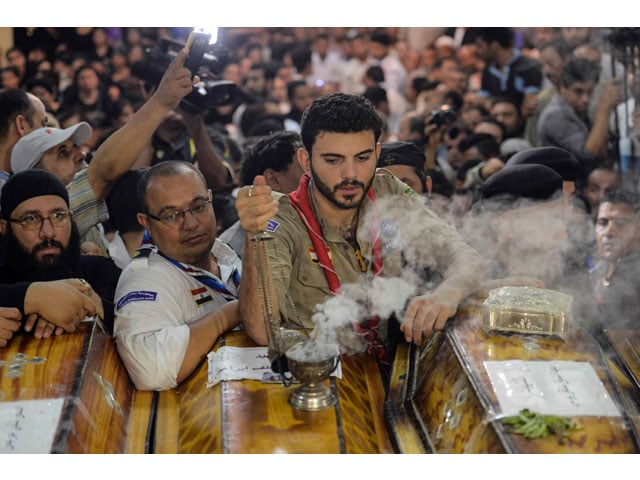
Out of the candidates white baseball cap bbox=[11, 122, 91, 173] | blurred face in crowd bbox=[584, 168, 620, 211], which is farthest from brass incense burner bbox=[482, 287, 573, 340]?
blurred face in crowd bbox=[584, 168, 620, 211]

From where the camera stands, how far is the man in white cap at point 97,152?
427cm

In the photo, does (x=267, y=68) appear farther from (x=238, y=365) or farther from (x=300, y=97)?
(x=238, y=365)

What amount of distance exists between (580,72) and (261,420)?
5.54 meters

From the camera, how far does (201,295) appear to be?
361cm

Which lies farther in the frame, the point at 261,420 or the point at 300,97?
the point at 300,97

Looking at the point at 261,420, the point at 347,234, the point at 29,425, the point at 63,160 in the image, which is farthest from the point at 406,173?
the point at 29,425

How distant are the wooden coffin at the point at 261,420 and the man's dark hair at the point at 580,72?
4.88m

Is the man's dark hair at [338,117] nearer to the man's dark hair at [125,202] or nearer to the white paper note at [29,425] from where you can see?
the man's dark hair at [125,202]

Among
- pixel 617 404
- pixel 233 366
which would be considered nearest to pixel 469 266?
pixel 617 404

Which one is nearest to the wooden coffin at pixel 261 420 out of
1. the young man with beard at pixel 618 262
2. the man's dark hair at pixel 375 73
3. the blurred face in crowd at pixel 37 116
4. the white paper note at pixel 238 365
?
the white paper note at pixel 238 365

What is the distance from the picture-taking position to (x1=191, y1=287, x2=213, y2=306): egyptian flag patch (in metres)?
3.58

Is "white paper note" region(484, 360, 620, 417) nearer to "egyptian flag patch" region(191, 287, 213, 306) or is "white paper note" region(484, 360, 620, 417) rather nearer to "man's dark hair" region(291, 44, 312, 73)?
"egyptian flag patch" region(191, 287, 213, 306)

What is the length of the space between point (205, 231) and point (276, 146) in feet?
3.89

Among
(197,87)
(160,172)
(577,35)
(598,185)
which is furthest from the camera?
(577,35)
